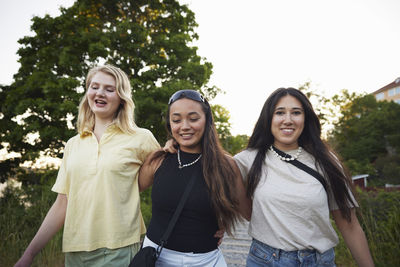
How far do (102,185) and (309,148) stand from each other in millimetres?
1742

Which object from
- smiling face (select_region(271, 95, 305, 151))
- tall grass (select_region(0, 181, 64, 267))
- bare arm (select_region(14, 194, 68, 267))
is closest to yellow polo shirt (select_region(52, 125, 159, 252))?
bare arm (select_region(14, 194, 68, 267))

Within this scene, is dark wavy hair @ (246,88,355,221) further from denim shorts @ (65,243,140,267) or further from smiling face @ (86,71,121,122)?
smiling face @ (86,71,121,122)

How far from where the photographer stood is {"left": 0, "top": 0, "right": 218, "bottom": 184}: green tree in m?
10.2

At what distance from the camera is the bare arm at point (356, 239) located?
1.96 m

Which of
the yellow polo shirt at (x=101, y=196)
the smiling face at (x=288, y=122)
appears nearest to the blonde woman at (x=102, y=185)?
the yellow polo shirt at (x=101, y=196)

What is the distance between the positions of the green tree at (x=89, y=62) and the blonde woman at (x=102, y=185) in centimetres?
735

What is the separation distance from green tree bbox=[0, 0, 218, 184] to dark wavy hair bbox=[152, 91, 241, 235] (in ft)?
25.3

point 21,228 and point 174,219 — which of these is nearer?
point 174,219

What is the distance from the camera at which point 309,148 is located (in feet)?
7.11

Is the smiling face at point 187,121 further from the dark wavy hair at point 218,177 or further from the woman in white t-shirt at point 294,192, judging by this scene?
the woman in white t-shirt at point 294,192

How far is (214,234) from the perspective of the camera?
1903 mm

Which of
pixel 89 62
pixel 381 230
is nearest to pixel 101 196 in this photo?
pixel 381 230

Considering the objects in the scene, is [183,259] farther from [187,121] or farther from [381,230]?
[381,230]

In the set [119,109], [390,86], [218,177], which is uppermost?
[390,86]
